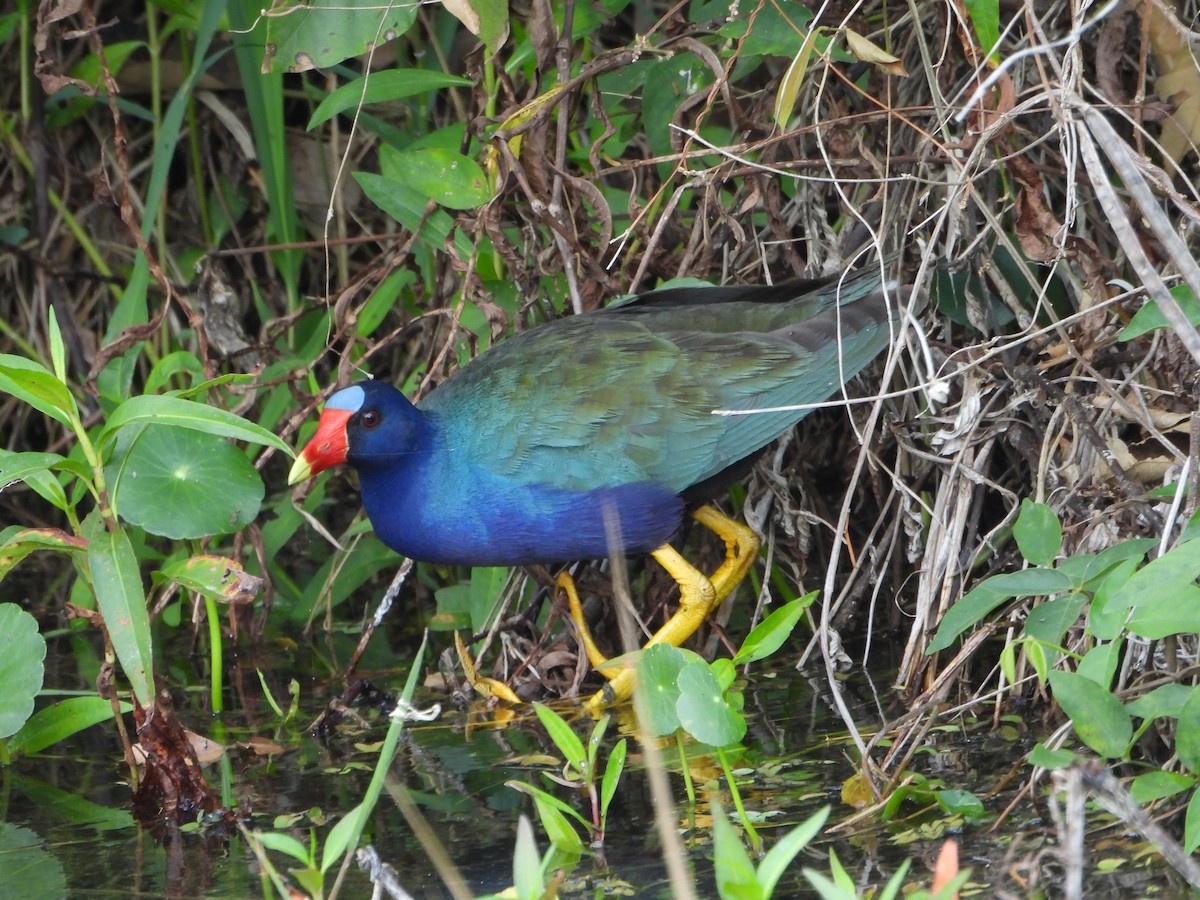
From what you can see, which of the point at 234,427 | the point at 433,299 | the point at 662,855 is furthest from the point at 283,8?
the point at 662,855

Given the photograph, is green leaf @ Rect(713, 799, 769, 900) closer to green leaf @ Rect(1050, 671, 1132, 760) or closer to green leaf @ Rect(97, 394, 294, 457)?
green leaf @ Rect(1050, 671, 1132, 760)

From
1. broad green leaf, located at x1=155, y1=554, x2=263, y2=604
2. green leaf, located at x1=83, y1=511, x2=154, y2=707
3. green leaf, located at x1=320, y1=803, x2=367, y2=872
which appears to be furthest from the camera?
broad green leaf, located at x1=155, y1=554, x2=263, y2=604

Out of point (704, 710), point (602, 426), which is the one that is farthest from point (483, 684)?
point (704, 710)

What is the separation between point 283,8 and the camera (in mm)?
2596

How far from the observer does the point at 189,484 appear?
8.55 feet

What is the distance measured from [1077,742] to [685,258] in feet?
3.85

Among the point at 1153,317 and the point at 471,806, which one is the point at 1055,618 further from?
the point at 471,806

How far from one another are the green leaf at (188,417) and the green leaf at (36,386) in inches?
4.2

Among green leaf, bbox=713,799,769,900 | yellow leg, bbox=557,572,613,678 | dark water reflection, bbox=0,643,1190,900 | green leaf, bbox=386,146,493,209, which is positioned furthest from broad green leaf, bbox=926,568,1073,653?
green leaf, bbox=386,146,493,209

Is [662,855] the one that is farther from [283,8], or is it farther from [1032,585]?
[283,8]

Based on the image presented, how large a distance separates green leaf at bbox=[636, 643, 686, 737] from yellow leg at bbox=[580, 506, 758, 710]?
53 centimetres

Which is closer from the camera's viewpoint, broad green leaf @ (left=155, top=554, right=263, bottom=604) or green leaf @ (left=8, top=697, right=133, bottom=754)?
broad green leaf @ (left=155, top=554, right=263, bottom=604)

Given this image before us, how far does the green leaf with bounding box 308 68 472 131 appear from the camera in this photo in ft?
8.99

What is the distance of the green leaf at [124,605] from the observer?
2.12 meters
